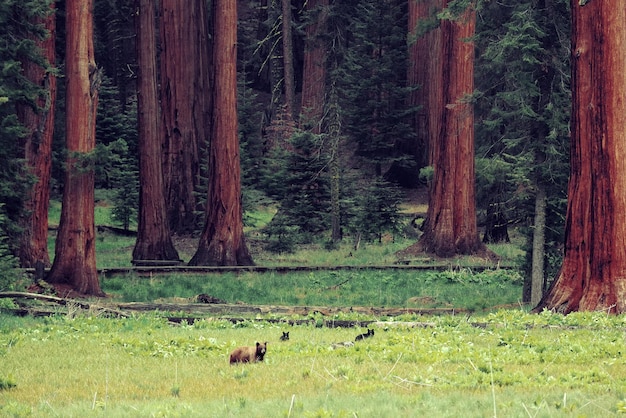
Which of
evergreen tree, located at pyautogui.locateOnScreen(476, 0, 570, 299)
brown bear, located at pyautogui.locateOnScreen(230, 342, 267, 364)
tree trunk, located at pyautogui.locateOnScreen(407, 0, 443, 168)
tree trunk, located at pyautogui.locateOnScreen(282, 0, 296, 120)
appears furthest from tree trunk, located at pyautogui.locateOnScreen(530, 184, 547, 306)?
tree trunk, located at pyautogui.locateOnScreen(407, 0, 443, 168)

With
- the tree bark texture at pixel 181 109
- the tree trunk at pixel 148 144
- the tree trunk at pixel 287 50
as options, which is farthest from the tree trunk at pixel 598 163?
the tree trunk at pixel 287 50

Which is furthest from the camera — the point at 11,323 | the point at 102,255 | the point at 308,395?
the point at 102,255

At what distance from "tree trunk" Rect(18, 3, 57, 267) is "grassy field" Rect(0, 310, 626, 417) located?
10135 millimetres

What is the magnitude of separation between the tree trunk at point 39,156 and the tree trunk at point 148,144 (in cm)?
430

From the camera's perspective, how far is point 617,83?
14.5 m

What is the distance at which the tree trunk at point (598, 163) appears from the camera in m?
14.4

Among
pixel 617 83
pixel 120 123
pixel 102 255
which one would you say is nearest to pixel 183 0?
pixel 102 255

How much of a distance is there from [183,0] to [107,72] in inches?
1034

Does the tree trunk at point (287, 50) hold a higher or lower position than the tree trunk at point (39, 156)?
higher

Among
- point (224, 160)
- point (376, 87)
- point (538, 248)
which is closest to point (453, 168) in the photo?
point (224, 160)

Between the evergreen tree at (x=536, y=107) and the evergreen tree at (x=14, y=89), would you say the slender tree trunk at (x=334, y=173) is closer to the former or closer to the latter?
the evergreen tree at (x=14, y=89)

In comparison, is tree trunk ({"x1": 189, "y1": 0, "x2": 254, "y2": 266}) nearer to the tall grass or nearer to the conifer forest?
the conifer forest

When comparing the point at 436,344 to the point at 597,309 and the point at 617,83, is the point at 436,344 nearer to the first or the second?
the point at 597,309

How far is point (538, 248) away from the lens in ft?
58.2
